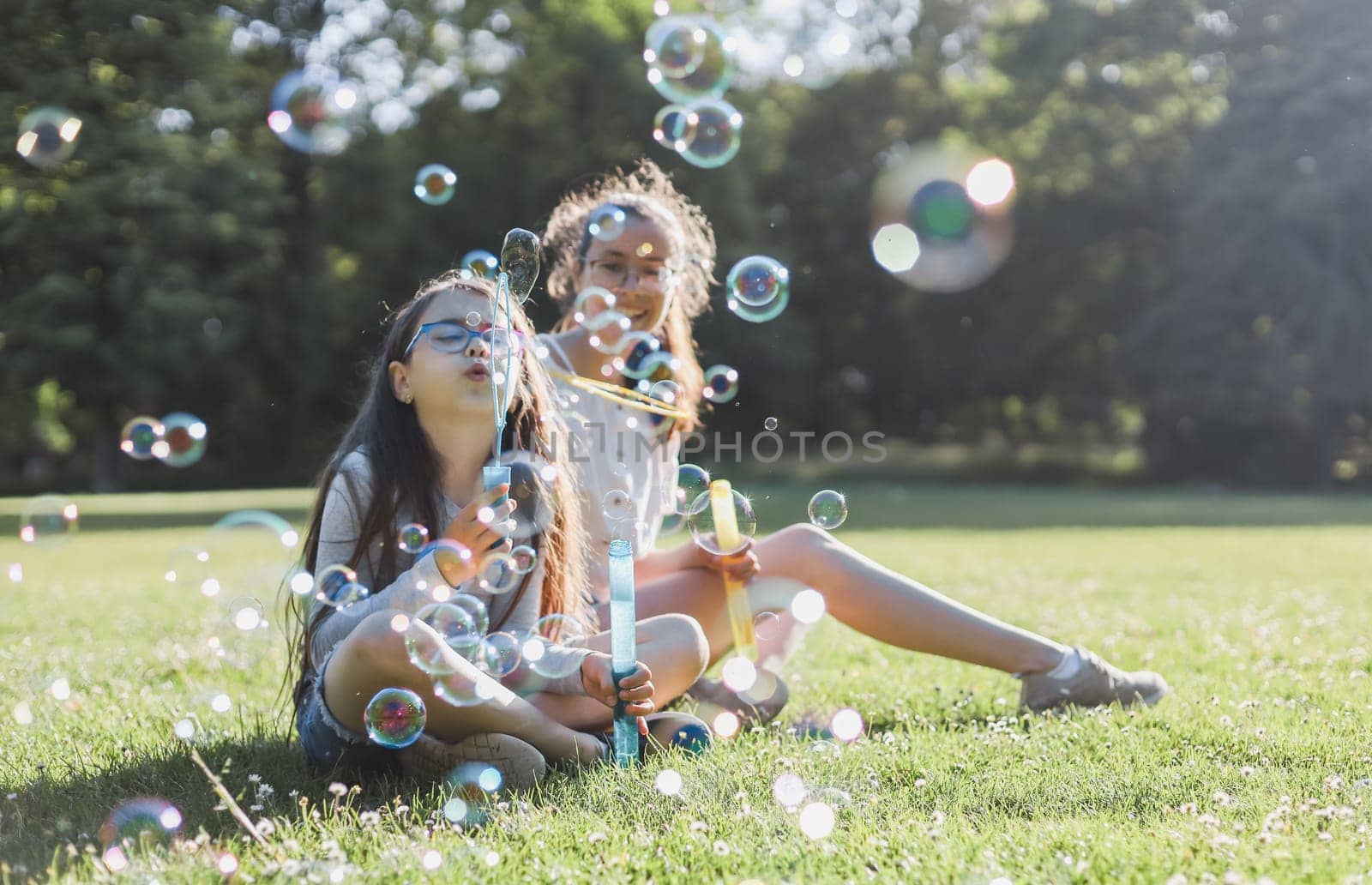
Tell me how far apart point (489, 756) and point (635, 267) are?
5.58 feet

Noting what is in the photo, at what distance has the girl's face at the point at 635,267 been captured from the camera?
12.6 feet

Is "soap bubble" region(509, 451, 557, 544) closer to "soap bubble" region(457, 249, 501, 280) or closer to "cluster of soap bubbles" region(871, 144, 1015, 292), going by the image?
"soap bubble" region(457, 249, 501, 280)

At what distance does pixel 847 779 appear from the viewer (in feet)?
9.29

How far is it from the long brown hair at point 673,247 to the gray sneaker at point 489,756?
1.37 m

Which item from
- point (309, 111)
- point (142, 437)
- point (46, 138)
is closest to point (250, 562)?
point (309, 111)

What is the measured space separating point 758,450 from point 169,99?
16.8 meters

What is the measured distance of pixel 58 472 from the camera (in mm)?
30203

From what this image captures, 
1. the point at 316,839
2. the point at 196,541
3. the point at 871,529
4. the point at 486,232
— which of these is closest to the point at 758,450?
the point at 486,232

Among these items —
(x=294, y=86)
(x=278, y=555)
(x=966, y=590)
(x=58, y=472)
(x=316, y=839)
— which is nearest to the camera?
(x=316, y=839)

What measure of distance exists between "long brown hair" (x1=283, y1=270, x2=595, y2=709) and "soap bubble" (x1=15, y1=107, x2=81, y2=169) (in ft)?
8.04

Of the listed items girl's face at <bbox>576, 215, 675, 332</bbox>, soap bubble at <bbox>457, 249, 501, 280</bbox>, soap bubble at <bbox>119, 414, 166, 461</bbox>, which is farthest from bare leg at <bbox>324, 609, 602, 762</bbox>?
soap bubble at <bbox>119, 414, 166, 461</bbox>

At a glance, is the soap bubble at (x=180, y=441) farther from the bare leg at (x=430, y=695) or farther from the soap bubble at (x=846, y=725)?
the soap bubble at (x=846, y=725)

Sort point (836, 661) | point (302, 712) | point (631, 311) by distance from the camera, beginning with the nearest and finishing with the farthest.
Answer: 1. point (302, 712)
2. point (631, 311)
3. point (836, 661)

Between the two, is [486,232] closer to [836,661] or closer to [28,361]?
[28,361]
